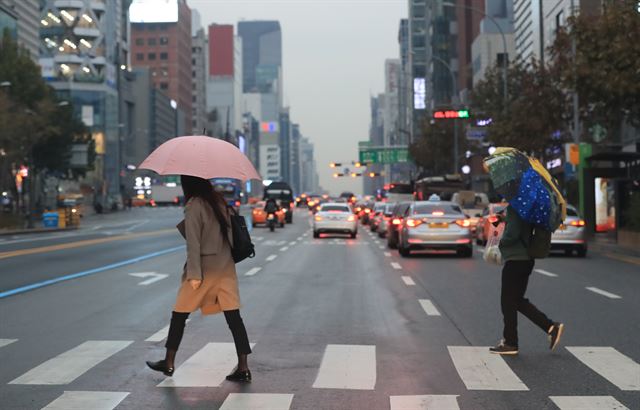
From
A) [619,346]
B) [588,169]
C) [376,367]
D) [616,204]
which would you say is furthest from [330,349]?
[588,169]

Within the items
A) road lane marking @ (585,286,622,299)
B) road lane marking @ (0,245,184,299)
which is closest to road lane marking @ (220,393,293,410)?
road lane marking @ (0,245,184,299)

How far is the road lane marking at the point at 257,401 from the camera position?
6472 millimetres

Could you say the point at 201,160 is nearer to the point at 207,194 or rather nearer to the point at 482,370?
the point at 207,194

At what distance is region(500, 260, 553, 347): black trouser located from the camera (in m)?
8.72

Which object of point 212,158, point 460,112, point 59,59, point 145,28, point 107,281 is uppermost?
point 145,28

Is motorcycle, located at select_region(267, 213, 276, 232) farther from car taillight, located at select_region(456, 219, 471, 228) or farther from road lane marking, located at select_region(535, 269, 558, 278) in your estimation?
road lane marking, located at select_region(535, 269, 558, 278)

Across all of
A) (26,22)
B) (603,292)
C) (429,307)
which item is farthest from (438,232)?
(26,22)

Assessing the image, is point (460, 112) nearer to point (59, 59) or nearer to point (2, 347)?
point (2, 347)

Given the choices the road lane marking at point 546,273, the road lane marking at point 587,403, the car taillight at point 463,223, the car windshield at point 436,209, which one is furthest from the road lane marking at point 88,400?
the car windshield at point 436,209

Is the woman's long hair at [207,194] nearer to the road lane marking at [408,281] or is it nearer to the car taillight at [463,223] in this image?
the road lane marking at [408,281]

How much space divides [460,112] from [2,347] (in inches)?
1811

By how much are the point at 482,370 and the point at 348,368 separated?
1.11 meters

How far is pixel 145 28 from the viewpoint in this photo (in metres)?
197

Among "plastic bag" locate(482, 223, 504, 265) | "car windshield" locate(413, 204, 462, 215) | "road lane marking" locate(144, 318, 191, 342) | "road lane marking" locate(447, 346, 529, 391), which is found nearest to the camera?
"road lane marking" locate(447, 346, 529, 391)
